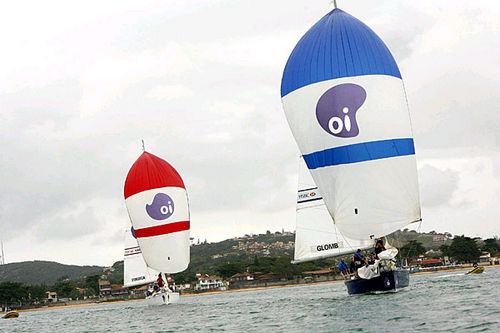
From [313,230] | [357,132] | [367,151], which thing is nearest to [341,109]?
[357,132]

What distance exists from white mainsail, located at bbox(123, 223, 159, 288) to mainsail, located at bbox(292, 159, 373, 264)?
3034 centimetres

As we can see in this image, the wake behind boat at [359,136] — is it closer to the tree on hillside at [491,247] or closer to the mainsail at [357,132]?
the mainsail at [357,132]

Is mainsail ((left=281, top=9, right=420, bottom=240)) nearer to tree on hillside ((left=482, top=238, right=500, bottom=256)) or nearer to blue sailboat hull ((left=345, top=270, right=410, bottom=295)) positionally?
blue sailboat hull ((left=345, top=270, right=410, bottom=295))

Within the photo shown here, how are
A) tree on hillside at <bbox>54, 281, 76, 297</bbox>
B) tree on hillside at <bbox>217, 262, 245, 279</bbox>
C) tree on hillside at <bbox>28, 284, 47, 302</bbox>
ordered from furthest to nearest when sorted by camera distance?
1. tree on hillside at <bbox>54, 281, 76, 297</bbox>
2. tree on hillside at <bbox>28, 284, 47, 302</bbox>
3. tree on hillside at <bbox>217, 262, 245, 279</bbox>

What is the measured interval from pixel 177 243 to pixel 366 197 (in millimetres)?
26432

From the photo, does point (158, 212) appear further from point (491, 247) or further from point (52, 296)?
point (52, 296)

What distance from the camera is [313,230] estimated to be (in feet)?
135

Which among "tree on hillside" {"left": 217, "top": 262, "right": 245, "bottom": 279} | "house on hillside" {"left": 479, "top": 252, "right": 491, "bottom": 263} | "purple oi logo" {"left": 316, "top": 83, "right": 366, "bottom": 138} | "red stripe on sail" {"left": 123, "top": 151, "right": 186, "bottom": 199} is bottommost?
"house on hillside" {"left": 479, "top": 252, "right": 491, "bottom": 263}

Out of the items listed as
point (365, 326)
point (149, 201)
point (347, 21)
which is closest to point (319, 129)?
point (347, 21)

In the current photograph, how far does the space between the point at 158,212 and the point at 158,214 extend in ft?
0.50

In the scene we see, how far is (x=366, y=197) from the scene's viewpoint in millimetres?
30578

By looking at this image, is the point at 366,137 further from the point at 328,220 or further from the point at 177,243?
the point at 177,243

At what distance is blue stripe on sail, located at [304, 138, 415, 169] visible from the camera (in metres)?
30.5

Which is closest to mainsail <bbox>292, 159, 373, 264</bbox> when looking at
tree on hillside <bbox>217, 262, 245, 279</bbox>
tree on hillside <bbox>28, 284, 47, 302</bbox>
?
tree on hillside <bbox>217, 262, 245, 279</bbox>
